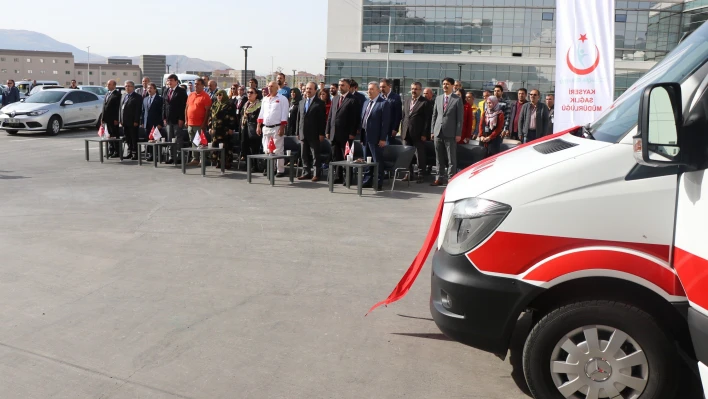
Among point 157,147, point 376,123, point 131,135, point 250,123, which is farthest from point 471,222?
point 131,135

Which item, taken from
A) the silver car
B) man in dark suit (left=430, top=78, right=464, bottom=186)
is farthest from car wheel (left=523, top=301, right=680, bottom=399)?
the silver car

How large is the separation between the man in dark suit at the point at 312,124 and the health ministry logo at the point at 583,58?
625cm

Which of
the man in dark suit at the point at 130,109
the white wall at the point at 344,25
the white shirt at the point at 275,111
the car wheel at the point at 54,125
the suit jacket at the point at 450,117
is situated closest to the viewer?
the suit jacket at the point at 450,117

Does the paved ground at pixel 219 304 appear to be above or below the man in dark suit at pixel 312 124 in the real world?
below

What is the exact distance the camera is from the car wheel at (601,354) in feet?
11.5

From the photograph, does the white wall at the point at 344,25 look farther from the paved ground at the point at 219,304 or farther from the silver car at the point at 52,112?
the paved ground at the point at 219,304

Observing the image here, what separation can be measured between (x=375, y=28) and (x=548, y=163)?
87688mm

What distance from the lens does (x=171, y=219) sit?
30.9 feet

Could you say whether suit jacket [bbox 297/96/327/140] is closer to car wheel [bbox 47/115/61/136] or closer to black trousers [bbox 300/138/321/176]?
black trousers [bbox 300/138/321/176]

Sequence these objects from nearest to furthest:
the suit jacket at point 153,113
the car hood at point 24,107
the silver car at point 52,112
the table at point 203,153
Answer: the table at point 203,153, the suit jacket at point 153,113, the silver car at point 52,112, the car hood at point 24,107

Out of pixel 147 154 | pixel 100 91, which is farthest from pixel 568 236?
pixel 100 91

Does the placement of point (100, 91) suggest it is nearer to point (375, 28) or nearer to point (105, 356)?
point (105, 356)

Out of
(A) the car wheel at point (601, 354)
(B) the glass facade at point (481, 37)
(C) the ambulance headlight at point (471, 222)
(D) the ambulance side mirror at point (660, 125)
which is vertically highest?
(B) the glass facade at point (481, 37)

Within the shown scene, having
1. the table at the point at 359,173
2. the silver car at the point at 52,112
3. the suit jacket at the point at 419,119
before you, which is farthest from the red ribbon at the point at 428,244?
the silver car at the point at 52,112
